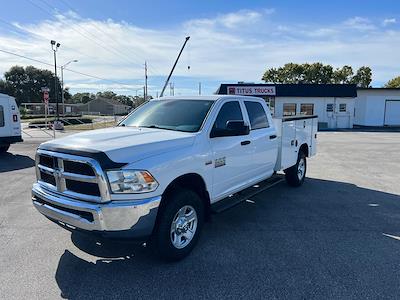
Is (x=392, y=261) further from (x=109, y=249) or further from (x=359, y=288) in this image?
(x=109, y=249)

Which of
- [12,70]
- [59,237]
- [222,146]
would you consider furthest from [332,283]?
[12,70]

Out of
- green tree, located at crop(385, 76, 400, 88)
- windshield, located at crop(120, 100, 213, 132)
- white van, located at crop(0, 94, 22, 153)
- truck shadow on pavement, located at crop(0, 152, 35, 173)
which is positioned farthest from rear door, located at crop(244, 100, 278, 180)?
green tree, located at crop(385, 76, 400, 88)

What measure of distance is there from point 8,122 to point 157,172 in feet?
40.0

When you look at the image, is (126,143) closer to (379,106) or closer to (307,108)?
(307,108)

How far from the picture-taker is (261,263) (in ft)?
12.9

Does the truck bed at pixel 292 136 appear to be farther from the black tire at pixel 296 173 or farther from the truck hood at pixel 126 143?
the truck hood at pixel 126 143

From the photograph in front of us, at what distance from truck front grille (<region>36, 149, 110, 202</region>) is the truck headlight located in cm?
9

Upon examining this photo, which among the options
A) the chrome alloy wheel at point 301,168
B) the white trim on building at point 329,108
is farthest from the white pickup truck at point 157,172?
the white trim on building at point 329,108

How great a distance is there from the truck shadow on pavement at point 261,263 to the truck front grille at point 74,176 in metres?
0.57

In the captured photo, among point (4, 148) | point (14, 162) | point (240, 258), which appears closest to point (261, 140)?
point (240, 258)

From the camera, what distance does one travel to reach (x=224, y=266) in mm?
3844

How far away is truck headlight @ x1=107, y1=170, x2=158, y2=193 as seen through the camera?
3.29 m

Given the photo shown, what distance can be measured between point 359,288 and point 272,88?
95.0ft

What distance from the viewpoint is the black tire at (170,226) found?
3.65 m
